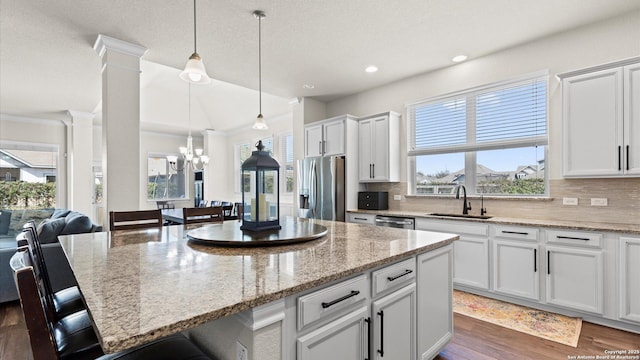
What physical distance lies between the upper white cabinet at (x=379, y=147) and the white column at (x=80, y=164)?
5.96 metres

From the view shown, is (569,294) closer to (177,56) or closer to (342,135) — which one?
(342,135)

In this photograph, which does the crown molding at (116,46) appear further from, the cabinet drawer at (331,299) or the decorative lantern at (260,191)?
the cabinet drawer at (331,299)

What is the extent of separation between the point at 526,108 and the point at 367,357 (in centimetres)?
345

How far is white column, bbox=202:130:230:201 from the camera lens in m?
8.47

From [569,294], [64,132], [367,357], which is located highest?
[64,132]

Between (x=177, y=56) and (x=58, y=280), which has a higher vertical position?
(x=177, y=56)

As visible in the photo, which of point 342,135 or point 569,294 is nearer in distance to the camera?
point 569,294

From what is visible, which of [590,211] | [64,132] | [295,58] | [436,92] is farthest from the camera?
[64,132]

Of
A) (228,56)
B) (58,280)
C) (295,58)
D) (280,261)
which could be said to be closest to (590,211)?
(280,261)

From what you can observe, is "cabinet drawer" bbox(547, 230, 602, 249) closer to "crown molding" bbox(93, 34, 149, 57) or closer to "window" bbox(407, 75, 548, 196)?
"window" bbox(407, 75, 548, 196)

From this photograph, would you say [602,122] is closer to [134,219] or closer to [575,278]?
[575,278]

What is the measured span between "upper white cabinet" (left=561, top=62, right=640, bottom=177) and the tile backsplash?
0.99ft

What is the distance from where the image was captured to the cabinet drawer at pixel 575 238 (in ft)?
8.63

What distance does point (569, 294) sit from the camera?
9.08ft
